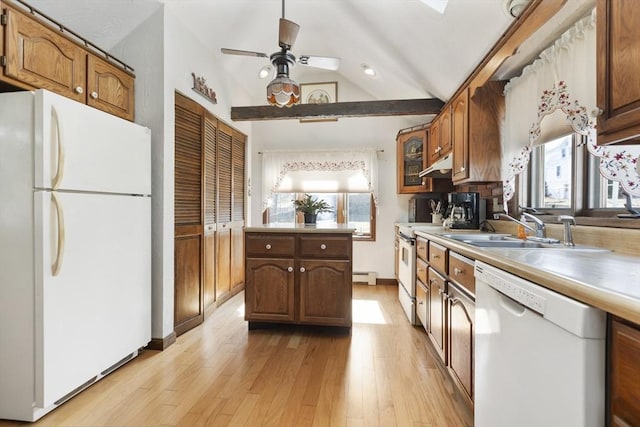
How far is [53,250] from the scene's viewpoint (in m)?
1.61

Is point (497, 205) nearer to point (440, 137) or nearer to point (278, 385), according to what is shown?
point (440, 137)

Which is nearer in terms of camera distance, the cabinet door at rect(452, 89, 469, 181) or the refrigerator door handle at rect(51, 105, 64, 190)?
the refrigerator door handle at rect(51, 105, 64, 190)

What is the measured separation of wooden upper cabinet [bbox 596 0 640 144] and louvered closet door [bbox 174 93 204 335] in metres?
2.75

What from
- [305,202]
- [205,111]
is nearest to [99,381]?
[305,202]

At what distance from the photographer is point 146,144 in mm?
2291

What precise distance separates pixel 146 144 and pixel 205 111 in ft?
3.27

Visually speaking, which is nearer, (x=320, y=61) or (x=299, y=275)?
(x=320, y=61)

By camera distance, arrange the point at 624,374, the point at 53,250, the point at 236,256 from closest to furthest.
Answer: the point at 624,374
the point at 53,250
the point at 236,256

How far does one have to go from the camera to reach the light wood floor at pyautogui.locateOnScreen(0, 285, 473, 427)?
63.8 inches

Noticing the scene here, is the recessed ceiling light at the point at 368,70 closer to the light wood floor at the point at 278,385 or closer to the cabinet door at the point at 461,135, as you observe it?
the cabinet door at the point at 461,135

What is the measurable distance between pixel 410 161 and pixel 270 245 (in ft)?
8.06

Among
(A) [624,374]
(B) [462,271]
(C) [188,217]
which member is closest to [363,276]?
(C) [188,217]

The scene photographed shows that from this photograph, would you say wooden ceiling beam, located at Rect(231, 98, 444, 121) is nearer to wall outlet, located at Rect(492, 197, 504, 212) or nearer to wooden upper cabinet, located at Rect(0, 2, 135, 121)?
wall outlet, located at Rect(492, 197, 504, 212)

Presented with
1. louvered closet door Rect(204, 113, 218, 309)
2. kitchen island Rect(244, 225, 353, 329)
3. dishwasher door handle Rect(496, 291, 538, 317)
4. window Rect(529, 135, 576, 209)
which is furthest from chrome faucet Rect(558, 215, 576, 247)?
louvered closet door Rect(204, 113, 218, 309)
